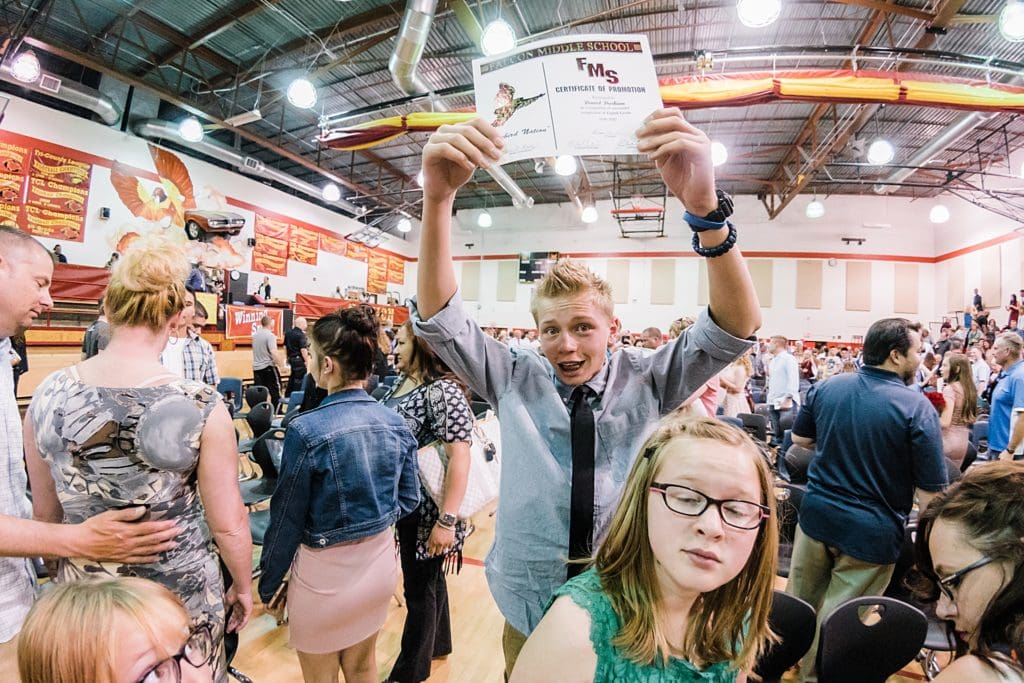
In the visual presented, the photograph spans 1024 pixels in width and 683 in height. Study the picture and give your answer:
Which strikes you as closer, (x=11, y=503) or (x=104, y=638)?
(x=104, y=638)

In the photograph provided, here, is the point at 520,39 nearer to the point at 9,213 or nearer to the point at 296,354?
the point at 296,354

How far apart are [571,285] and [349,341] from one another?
879 mm

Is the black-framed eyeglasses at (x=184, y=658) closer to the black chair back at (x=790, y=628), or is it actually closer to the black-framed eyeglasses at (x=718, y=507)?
the black-framed eyeglasses at (x=718, y=507)

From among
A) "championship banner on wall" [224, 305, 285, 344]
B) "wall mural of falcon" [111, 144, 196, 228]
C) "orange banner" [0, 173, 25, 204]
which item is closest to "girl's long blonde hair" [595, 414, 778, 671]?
"championship banner on wall" [224, 305, 285, 344]

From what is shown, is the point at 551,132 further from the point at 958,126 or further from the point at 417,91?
the point at 958,126

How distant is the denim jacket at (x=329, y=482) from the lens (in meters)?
1.48

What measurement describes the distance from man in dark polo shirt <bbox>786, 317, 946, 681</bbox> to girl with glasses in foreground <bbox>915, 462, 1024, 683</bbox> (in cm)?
112

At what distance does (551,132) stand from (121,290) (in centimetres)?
120

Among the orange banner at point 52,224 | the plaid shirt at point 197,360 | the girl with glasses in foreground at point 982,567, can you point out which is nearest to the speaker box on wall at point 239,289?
the orange banner at point 52,224

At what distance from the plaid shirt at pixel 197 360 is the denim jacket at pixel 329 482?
267 cm

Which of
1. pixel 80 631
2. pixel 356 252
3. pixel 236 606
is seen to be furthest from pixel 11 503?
pixel 356 252

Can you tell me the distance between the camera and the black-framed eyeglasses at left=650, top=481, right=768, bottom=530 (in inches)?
30.7

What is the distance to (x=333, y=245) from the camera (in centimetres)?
1476

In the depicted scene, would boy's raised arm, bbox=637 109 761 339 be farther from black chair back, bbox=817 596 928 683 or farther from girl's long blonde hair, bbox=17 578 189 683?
girl's long blonde hair, bbox=17 578 189 683
